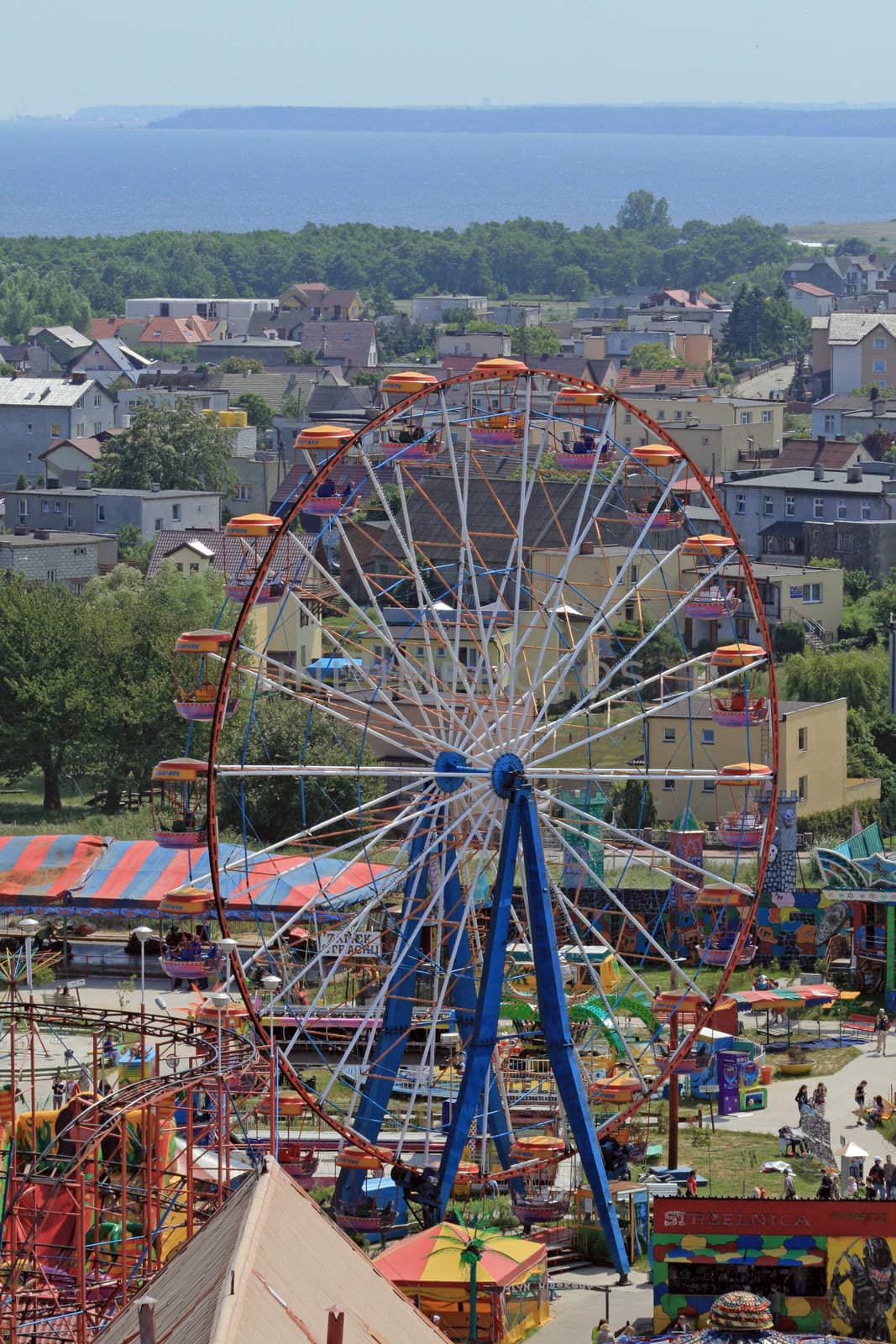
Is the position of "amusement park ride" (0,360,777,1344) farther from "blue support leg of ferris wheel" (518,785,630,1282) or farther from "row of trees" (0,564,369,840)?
"row of trees" (0,564,369,840)

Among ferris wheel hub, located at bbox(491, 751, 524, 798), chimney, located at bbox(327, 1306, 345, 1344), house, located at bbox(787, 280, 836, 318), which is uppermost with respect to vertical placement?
house, located at bbox(787, 280, 836, 318)

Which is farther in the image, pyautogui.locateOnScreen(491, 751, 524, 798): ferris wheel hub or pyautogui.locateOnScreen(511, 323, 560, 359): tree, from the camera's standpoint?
pyautogui.locateOnScreen(511, 323, 560, 359): tree

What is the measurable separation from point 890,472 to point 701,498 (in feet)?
31.7

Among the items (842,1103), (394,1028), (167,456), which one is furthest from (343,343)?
(394,1028)

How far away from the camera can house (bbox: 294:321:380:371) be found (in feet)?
573

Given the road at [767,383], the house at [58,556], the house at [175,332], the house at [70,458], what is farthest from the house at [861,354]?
the house at [58,556]

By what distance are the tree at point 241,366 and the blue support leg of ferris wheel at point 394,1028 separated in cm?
11417

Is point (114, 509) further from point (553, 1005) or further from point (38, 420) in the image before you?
point (553, 1005)

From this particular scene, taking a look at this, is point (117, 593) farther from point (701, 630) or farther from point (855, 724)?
point (855, 724)

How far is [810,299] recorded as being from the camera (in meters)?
195

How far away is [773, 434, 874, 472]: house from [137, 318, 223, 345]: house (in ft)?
260

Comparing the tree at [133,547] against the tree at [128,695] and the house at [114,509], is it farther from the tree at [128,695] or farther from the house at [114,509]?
the tree at [128,695]

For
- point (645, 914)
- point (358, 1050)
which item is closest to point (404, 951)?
point (358, 1050)

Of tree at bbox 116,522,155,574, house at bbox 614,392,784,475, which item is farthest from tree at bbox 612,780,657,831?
house at bbox 614,392,784,475
